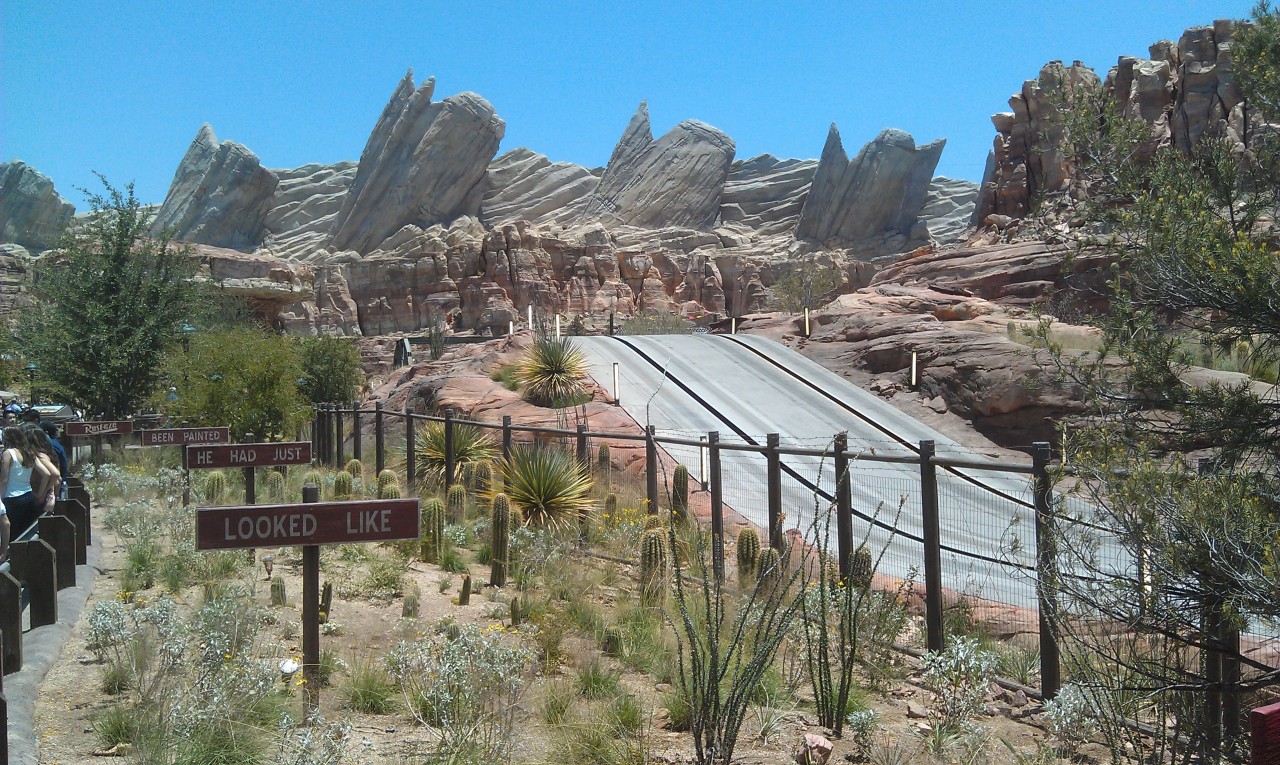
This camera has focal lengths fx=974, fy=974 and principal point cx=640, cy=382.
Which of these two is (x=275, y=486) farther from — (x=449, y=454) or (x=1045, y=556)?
(x=1045, y=556)

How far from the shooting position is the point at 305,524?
5.61 metres

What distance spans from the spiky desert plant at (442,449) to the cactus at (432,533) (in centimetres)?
547

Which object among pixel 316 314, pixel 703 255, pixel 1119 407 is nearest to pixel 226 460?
pixel 1119 407

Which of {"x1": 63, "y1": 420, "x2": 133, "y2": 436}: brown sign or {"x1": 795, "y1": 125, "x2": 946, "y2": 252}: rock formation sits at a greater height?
{"x1": 795, "y1": 125, "x2": 946, "y2": 252}: rock formation

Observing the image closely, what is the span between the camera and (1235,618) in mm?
4457

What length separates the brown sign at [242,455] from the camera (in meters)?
9.23

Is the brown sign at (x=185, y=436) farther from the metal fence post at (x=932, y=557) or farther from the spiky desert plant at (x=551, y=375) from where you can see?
the spiky desert plant at (x=551, y=375)

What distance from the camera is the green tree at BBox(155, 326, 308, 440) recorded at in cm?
2066

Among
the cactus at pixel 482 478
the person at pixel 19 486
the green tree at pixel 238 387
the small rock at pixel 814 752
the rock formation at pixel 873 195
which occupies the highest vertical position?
the rock formation at pixel 873 195

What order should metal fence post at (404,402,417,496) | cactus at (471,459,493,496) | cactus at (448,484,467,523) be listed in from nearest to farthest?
1. cactus at (448,484,467,523)
2. cactus at (471,459,493,496)
3. metal fence post at (404,402,417,496)

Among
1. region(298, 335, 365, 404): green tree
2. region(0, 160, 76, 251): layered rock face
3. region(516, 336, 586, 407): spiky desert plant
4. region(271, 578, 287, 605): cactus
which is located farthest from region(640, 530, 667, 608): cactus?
region(0, 160, 76, 251): layered rock face

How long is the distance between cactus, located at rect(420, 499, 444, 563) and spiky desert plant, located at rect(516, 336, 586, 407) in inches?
504

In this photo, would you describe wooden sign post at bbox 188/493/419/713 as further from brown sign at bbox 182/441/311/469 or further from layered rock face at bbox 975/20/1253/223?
layered rock face at bbox 975/20/1253/223

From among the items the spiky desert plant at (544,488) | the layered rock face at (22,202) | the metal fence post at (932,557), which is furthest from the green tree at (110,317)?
the layered rock face at (22,202)
